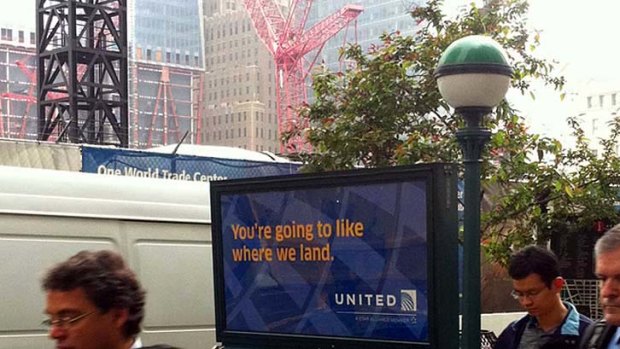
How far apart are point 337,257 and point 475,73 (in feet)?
4.72

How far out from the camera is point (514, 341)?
14.9ft

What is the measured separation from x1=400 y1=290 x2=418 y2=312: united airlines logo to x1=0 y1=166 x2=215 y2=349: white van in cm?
312

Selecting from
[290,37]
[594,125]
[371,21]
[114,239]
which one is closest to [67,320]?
[114,239]

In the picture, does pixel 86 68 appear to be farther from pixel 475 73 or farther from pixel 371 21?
pixel 371 21

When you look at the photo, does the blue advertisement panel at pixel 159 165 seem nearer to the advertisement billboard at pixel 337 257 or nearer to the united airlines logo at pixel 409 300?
the advertisement billboard at pixel 337 257

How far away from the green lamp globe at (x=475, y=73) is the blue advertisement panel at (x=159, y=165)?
826 centimetres

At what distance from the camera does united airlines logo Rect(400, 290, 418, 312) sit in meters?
5.82

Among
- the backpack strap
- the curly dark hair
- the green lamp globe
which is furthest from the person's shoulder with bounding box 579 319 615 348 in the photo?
the green lamp globe

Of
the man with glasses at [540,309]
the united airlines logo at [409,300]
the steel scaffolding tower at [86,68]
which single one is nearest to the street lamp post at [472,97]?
the united airlines logo at [409,300]

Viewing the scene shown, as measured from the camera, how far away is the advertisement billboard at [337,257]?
18.8ft

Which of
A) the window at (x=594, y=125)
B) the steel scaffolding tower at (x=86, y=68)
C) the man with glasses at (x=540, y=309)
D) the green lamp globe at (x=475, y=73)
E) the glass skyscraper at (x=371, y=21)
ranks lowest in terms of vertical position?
the man with glasses at (x=540, y=309)

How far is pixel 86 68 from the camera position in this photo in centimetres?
3216

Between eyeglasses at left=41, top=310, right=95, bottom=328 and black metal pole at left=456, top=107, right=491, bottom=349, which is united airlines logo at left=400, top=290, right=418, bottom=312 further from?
eyeglasses at left=41, top=310, right=95, bottom=328

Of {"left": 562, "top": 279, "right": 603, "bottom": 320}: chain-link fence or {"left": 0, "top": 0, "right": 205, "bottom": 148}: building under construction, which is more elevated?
{"left": 0, "top": 0, "right": 205, "bottom": 148}: building under construction
